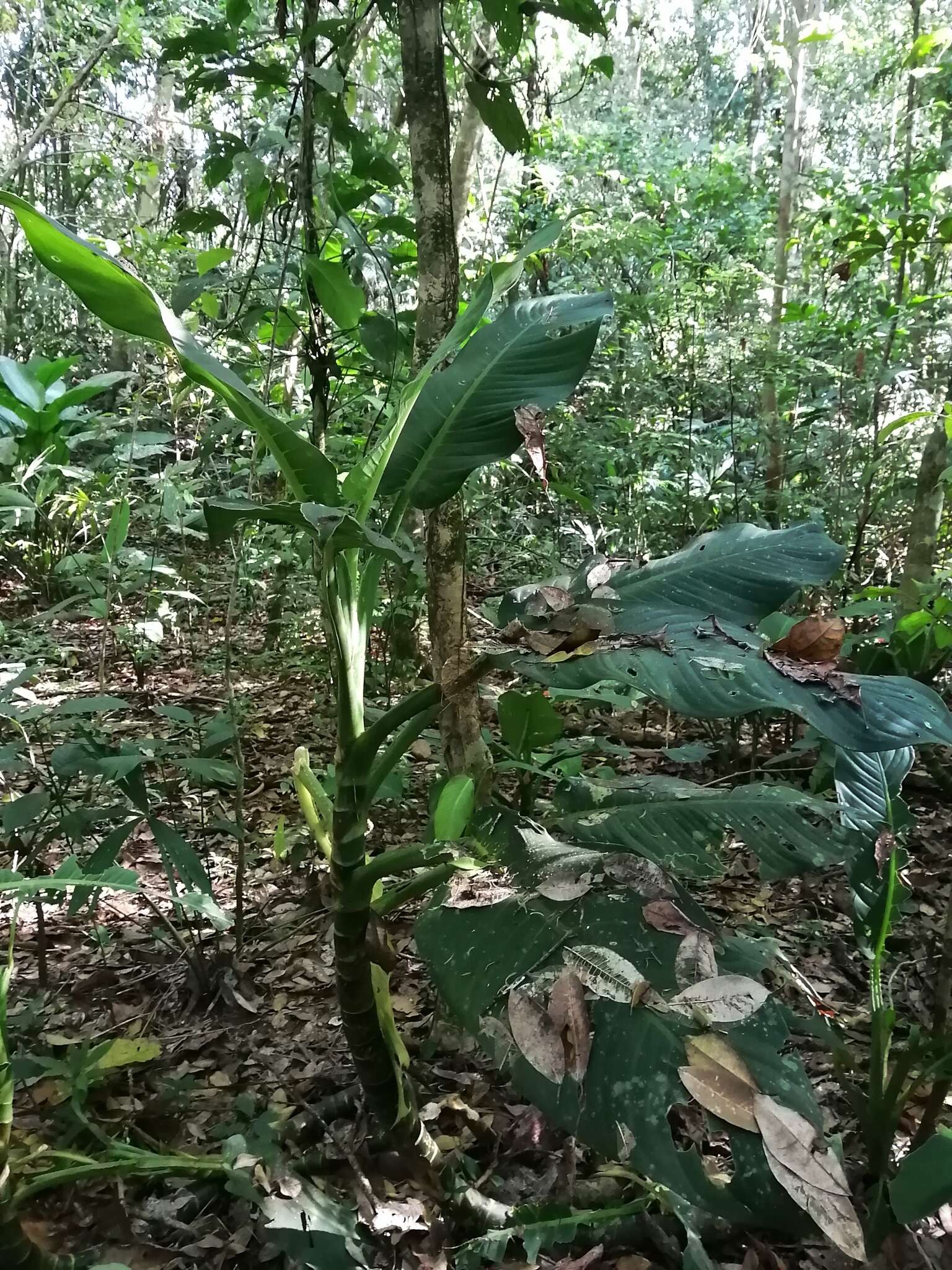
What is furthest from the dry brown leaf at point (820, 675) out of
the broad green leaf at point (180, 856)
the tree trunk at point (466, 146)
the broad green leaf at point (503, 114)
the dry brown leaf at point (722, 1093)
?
the tree trunk at point (466, 146)

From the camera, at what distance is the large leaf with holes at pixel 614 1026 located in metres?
0.78

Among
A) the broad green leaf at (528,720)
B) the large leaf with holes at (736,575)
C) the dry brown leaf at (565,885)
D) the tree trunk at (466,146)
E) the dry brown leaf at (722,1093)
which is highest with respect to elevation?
the tree trunk at (466,146)

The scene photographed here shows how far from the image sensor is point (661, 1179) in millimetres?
758

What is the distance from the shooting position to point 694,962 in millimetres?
875

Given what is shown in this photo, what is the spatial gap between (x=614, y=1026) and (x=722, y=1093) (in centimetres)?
12

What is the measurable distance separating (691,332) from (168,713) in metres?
3.29

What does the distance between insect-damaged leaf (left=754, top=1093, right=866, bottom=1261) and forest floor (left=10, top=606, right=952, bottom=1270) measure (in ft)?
0.57

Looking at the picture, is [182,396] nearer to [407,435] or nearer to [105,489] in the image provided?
[105,489]

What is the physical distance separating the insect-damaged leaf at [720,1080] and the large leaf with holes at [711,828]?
0.26 m

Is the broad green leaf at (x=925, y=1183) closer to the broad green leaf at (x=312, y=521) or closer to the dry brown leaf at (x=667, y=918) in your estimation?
the dry brown leaf at (x=667, y=918)

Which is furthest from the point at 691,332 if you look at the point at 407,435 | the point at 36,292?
the point at 36,292

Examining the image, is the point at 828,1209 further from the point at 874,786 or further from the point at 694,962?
the point at 874,786

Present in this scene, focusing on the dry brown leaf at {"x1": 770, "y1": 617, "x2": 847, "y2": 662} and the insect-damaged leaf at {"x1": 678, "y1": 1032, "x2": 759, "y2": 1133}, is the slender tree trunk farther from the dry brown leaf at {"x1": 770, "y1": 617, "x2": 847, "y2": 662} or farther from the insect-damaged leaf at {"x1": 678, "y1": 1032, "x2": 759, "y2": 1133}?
the insect-damaged leaf at {"x1": 678, "y1": 1032, "x2": 759, "y2": 1133}

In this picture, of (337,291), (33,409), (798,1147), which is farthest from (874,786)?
(33,409)
